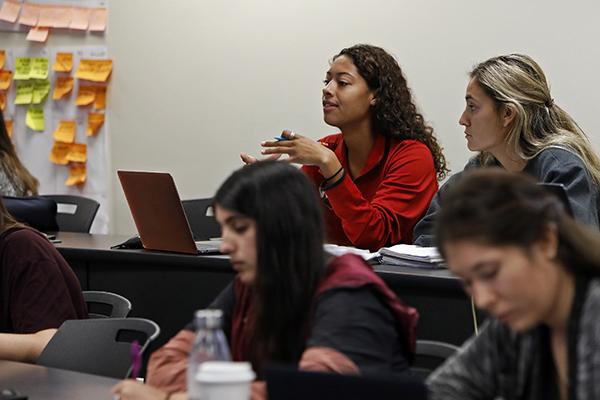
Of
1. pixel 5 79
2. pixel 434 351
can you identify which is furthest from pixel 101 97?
pixel 434 351

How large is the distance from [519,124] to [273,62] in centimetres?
171

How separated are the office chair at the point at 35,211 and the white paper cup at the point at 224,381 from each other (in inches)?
102

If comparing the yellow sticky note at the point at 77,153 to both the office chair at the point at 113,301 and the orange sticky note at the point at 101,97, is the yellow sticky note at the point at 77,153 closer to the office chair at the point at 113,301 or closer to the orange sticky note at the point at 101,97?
the orange sticky note at the point at 101,97

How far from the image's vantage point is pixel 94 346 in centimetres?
224

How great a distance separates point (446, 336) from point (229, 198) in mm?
1177

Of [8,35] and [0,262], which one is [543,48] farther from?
[8,35]

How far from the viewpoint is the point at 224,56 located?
4.75 m

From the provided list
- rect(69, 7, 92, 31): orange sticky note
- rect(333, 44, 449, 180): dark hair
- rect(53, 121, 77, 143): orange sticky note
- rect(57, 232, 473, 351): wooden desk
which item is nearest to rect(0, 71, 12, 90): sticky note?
rect(53, 121, 77, 143): orange sticky note

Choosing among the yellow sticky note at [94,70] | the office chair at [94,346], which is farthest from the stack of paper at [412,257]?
the yellow sticky note at [94,70]

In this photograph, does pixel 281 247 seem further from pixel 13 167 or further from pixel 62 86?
pixel 62 86

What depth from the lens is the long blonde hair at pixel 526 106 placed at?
315 centimetres

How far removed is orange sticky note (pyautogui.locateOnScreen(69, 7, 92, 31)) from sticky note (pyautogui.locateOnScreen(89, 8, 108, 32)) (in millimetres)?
33

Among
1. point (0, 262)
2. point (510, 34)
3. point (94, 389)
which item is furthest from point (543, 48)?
point (94, 389)

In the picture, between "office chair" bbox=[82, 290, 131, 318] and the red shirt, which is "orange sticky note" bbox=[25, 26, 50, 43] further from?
"office chair" bbox=[82, 290, 131, 318]
